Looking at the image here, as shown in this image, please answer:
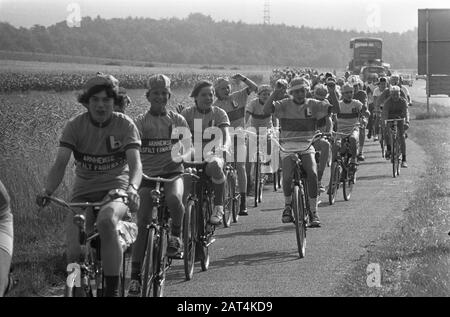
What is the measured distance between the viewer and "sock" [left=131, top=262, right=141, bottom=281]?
8219 millimetres

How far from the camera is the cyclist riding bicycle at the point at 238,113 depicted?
14789 millimetres

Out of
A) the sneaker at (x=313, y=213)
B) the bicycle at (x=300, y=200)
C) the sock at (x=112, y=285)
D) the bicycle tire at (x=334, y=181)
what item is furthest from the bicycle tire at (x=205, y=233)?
the bicycle tire at (x=334, y=181)

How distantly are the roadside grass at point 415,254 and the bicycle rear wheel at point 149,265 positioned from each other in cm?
173

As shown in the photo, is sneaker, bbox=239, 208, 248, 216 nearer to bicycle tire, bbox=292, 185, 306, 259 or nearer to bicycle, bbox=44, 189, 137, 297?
bicycle tire, bbox=292, 185, 306, 259

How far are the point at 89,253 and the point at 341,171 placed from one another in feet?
33.7

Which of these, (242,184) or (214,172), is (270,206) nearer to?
(242,184)

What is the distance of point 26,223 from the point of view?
42.8 ft

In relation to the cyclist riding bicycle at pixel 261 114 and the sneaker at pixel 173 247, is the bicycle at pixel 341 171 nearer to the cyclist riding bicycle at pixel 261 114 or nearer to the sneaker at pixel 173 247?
the cyclist riding bicycle at pixel 261 114

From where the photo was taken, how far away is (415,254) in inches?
424

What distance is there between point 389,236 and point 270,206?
13.9 ft

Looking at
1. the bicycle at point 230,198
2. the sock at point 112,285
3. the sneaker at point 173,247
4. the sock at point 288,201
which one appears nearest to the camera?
the sock at point 112,285

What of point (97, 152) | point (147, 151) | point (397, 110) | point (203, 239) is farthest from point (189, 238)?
point (397, 110)

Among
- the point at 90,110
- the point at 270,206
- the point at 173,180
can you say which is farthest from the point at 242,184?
the point at 90,110

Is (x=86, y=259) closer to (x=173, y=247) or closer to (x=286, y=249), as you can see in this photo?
(x=173, y=247)
